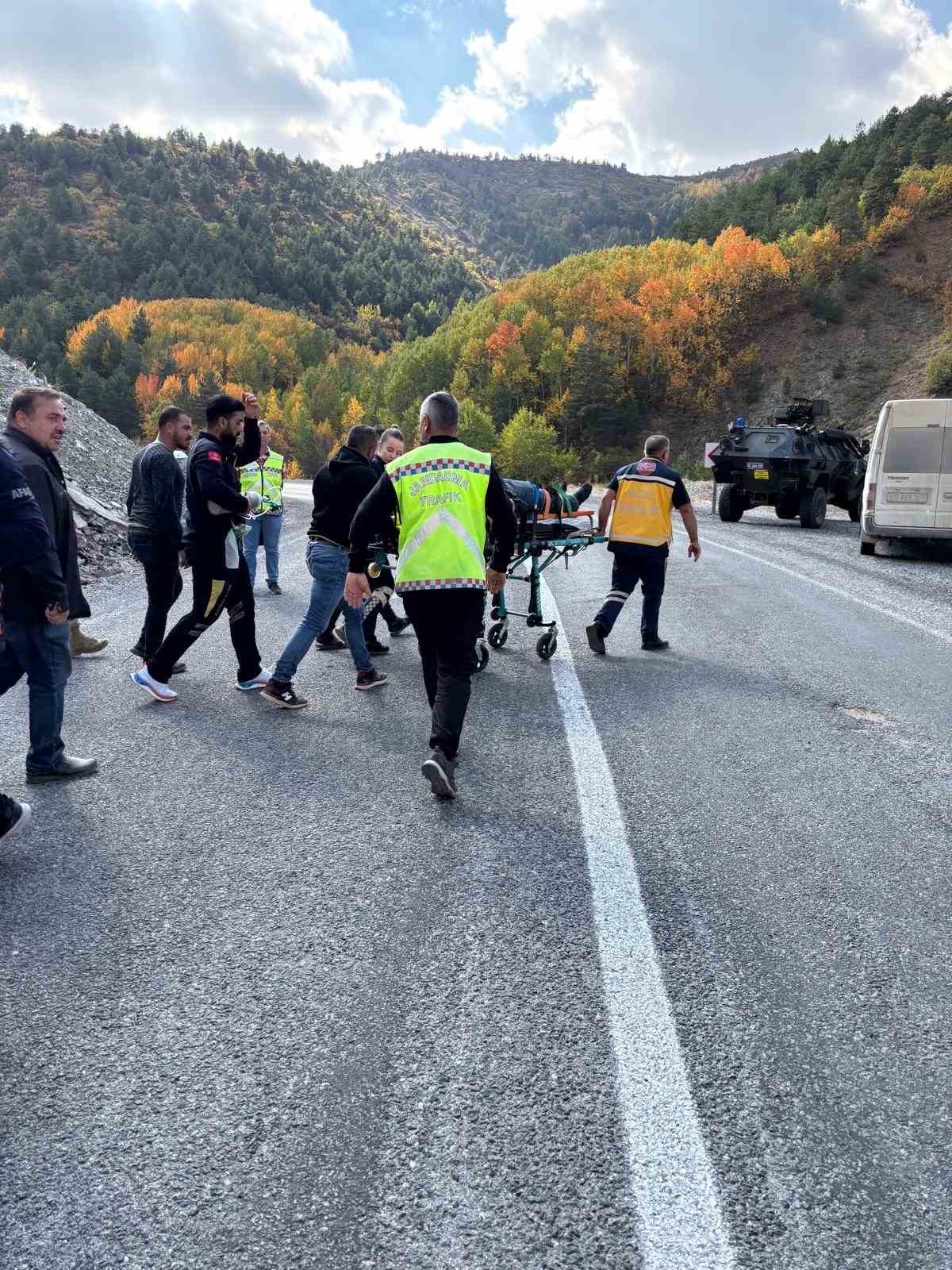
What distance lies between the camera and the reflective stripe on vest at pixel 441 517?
420cm

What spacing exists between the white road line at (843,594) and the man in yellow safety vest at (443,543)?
17.4 feet

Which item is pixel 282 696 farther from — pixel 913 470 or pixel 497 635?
pixel 913 470

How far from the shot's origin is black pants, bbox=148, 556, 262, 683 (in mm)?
5734

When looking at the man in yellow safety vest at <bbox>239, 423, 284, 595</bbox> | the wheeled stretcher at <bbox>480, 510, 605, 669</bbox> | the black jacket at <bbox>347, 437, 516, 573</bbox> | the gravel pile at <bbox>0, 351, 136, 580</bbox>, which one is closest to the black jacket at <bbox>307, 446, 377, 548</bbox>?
the wheeled stretcher at <bbox>480, 510, 605, 669</bbox>

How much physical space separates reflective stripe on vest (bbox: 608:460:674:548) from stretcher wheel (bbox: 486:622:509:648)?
3.91 ft

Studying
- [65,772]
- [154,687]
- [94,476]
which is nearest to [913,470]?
[154,687]

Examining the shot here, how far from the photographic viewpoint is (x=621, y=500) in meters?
7.48

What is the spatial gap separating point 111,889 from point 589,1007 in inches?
71.4

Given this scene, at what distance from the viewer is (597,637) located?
285 inches

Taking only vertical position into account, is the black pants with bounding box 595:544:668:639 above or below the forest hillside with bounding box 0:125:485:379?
below

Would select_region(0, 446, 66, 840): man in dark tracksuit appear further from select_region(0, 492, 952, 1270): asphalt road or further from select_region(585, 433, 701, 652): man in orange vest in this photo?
select_region(585, 433, 701, 652): man in orange vest

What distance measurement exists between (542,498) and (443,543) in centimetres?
336

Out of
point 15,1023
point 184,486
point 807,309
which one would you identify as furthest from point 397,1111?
point 807,309

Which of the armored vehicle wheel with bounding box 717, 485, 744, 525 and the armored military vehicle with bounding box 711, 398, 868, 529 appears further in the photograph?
the armored vehicle wheel with bounding box 717, 485, 744, 525
